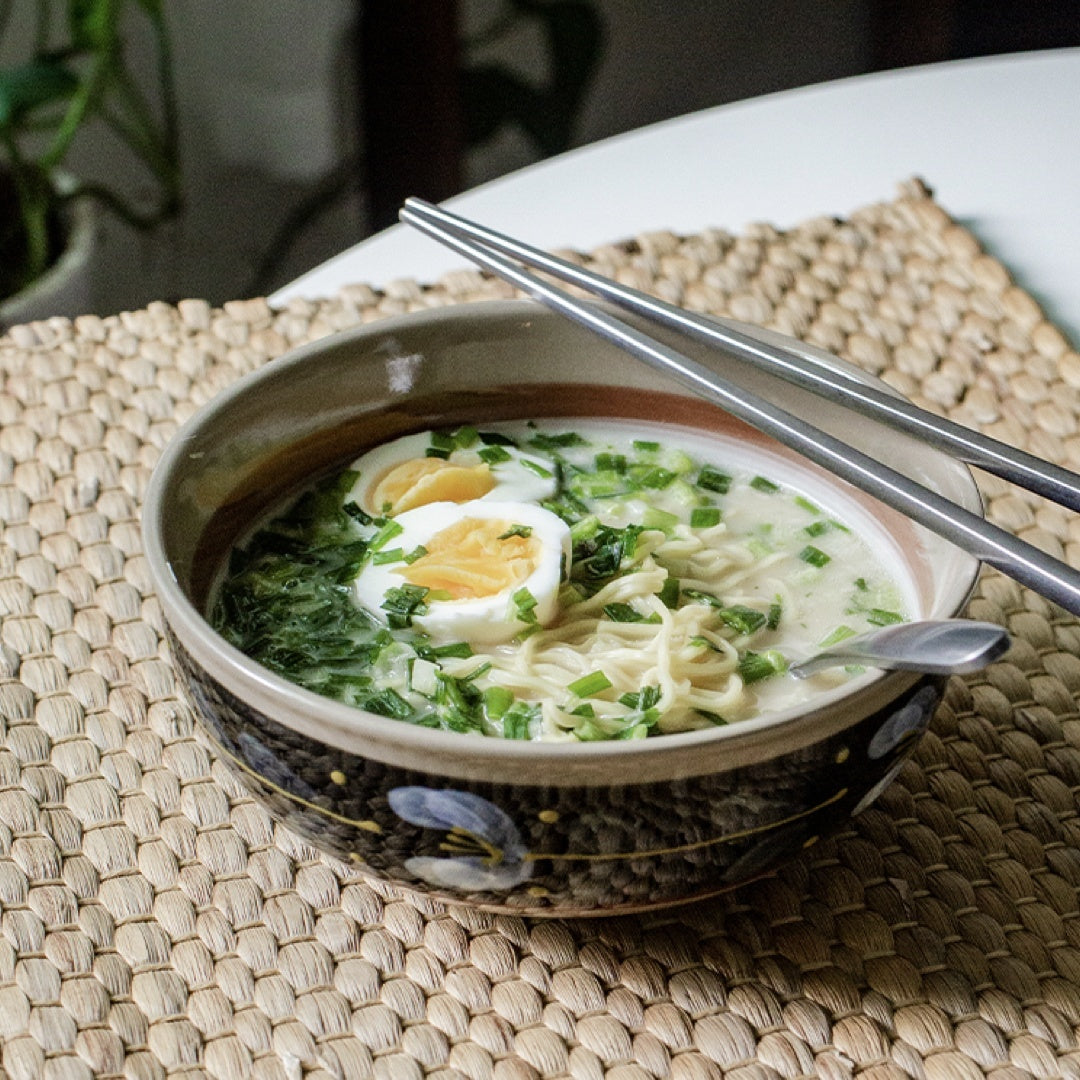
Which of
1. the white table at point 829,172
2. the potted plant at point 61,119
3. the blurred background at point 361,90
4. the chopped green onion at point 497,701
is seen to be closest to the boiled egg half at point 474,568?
the chopped green onion at point 497,701

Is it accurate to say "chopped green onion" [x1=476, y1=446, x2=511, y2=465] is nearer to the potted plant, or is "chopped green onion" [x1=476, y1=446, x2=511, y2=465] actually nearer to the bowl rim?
the bowl rim

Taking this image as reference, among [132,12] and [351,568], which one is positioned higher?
[351,568]

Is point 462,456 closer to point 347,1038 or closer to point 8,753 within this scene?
point 8,753

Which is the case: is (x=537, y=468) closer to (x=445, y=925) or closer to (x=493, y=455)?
(x=493, y=455)

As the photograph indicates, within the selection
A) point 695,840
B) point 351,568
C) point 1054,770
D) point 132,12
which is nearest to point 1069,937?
point 1054,770

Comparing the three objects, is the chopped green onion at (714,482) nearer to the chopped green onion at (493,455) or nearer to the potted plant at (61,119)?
the chopped green onion at (493,455)

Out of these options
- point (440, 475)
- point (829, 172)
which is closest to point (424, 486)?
point (440, 475)
